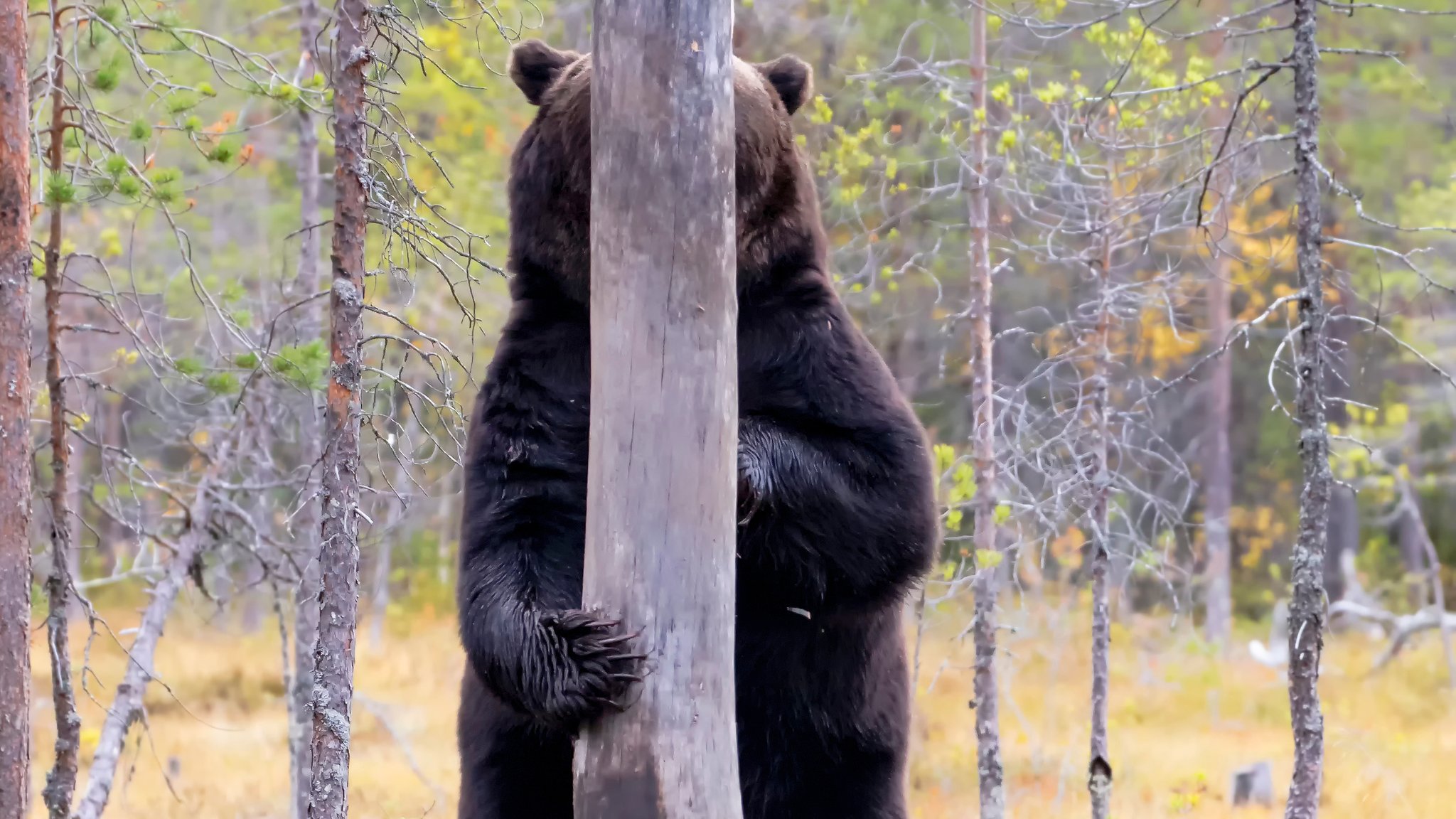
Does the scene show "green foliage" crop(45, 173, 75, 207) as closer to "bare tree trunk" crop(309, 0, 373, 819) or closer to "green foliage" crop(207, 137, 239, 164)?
"green foliage" crop(207, 137, 239, 164)

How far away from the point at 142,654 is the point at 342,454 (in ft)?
12.4

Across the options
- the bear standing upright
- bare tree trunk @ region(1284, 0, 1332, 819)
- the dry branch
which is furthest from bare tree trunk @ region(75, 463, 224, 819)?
bare tree trunk @ region(1284, 0, 1332, 819)

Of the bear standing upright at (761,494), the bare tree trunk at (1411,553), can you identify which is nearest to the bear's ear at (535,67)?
the bear standing upright at (761,494)

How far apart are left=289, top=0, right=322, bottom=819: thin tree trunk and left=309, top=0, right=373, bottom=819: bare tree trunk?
2.77 m

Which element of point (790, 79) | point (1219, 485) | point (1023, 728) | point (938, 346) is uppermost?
point (938, 346)

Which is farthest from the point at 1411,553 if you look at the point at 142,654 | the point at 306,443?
the point at 142,654

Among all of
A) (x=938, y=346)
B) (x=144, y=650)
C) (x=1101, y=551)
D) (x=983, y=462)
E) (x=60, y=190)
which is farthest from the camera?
(x=938, y=346)

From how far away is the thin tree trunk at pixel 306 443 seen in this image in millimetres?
7254

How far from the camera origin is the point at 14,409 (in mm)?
4418

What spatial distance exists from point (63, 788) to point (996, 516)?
15.5 ft

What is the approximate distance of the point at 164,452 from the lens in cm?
2081

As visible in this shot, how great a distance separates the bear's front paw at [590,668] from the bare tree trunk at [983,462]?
4217mm

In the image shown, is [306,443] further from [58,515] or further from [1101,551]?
[1101,551]

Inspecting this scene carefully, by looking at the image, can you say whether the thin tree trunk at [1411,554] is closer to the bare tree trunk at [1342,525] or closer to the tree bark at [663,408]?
the bare tree trunk at [1342,525]
